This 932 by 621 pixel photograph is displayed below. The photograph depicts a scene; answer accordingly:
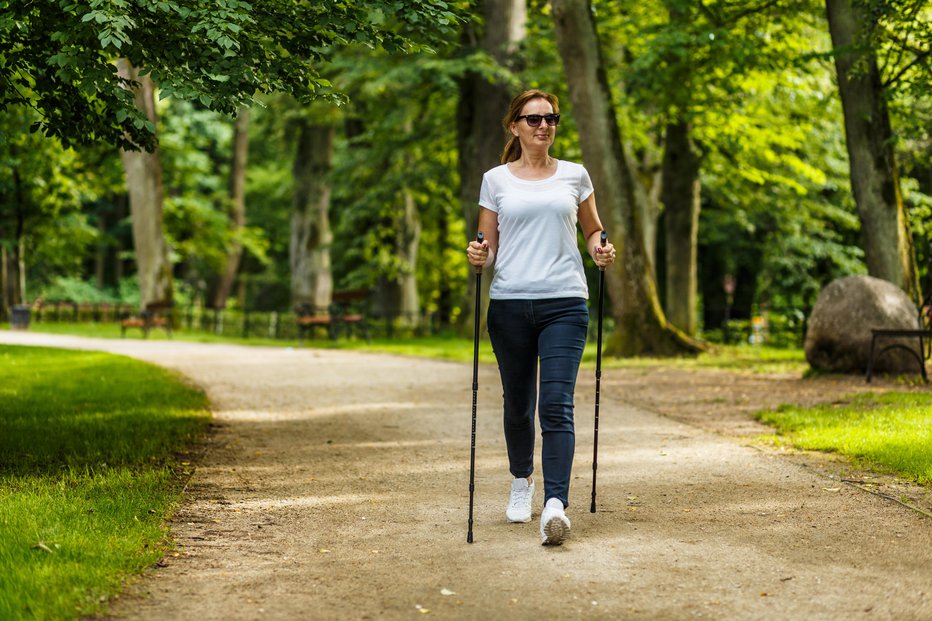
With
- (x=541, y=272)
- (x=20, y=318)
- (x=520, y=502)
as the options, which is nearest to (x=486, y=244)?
(x=541, y=272)

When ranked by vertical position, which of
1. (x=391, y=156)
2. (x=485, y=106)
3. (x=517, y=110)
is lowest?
(x=517, y=110)

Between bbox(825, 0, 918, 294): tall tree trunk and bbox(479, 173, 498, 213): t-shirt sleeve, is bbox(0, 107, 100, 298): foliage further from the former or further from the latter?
bbox(479, 173, 498, 213): t-shirt sleeve

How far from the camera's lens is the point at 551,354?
540 centimetres

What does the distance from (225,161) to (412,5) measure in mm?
43513

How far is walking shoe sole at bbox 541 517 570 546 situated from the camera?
16.8 feet

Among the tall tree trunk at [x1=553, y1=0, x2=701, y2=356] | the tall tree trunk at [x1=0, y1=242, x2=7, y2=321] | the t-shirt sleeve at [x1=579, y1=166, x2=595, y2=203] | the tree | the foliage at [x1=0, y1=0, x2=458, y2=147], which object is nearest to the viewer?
the t-shirt sleeve at [x1=579, y1=166, x2=595, y2=203]

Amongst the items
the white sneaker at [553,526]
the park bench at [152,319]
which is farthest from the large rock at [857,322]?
the park bench at [152,319]

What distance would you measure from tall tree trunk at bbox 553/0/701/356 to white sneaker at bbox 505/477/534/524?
11670mm

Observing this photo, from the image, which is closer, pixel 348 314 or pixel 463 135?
pixel 463 135

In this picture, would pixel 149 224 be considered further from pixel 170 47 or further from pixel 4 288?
pixel 170 47

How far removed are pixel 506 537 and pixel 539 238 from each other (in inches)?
58.5

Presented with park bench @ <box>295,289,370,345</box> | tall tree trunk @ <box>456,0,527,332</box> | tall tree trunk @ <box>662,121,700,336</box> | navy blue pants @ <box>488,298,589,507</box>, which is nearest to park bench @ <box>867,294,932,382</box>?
navy blue pants @ <box>488,298,589,507</box>

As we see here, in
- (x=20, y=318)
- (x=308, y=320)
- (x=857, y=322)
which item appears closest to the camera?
(x=857, y=322)

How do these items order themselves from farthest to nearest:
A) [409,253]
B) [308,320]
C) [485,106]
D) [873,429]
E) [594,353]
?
[409,253]
[308,320]
[485,106]
[594,353]
[873,429]
